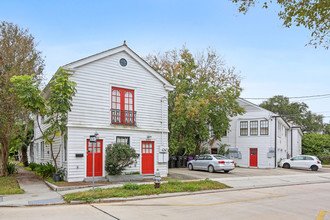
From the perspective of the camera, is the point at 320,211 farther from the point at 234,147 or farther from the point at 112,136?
the point at 234,147

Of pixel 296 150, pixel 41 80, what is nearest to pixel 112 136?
pixel 41 80

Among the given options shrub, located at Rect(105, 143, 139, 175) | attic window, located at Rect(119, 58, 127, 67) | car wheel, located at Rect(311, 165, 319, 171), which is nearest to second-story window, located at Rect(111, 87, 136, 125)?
attic window, located at Rect(119, 58, 127, 67)

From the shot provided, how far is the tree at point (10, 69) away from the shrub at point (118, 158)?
591cm

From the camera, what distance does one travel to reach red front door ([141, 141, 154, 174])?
17547mm

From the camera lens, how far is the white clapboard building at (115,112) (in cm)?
1531

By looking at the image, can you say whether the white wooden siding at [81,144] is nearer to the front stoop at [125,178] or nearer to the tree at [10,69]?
the front stoop at [125,178]

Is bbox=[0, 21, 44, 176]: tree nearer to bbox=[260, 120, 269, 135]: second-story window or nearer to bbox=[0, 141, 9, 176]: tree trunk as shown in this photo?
bbox=[0, 141, 9, 176]: tree trunk

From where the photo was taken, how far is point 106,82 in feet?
54.2

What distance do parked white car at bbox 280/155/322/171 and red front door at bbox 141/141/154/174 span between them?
17684mm

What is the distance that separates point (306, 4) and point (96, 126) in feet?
36.8

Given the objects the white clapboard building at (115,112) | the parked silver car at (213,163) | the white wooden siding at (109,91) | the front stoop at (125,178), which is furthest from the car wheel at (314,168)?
the front stoop at (125,178)

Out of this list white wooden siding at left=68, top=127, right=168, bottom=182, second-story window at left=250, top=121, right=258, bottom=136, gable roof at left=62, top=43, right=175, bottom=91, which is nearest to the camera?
white wooden siding at left=68, top=127, right=168, bottom=182

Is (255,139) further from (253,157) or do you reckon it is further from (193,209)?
(193,209)

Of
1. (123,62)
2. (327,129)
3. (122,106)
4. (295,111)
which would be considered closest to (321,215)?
(122,106)
